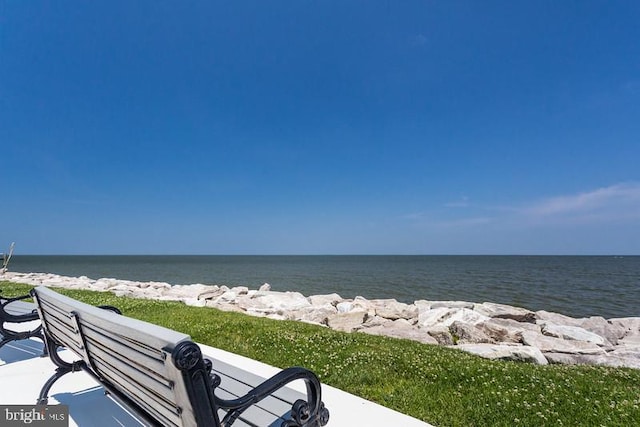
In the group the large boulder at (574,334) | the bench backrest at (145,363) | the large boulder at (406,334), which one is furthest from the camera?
the large boulder at (574,334)

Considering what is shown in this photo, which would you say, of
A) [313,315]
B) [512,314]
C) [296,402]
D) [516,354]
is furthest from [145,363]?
[512,314]

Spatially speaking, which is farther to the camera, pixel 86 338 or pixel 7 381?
pixel 7 381

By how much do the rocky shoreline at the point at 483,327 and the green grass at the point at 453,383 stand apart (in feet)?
8.05

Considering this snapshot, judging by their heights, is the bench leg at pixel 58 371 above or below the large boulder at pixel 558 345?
above

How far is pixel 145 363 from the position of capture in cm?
153

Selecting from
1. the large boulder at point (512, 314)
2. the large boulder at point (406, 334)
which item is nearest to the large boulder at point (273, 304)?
the large boulder at point (406, 334)

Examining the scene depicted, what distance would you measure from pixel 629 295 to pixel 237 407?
103ft

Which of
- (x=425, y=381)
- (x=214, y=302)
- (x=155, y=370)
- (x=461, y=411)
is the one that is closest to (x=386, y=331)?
(x=425, y=381)

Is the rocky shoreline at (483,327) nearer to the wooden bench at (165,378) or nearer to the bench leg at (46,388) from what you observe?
the wooden bench at (165,378)

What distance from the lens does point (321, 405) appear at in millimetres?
2047

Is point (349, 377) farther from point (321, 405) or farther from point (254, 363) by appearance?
point (321, 405)

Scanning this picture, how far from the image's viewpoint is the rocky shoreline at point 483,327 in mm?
7508

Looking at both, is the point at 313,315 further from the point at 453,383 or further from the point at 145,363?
the point at 145,363

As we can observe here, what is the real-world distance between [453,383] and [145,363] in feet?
12.7
